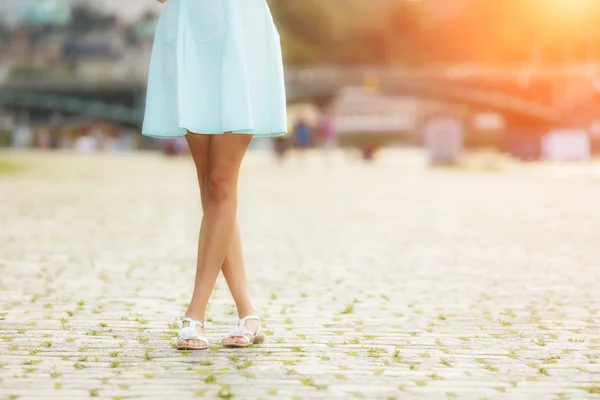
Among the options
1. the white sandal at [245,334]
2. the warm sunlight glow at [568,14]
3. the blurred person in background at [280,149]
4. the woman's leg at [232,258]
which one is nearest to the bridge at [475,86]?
the warm sunlight glow at [568,14]

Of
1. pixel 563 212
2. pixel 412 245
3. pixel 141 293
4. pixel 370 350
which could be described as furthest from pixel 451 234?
pixel 370 350

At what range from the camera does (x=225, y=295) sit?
22.4ft

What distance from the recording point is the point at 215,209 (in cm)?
492

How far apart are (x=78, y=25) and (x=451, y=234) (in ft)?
441

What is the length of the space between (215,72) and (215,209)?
1.89 ft

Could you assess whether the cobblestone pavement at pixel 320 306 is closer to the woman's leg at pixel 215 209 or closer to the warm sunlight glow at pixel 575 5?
the woman's leg at pixel 215 209

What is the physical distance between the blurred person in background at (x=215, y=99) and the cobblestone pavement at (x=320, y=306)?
38 centimetres

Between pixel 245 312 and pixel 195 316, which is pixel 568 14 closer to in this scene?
pixel 245 312

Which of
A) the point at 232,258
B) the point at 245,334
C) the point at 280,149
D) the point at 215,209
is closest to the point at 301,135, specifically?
the point at 280,149

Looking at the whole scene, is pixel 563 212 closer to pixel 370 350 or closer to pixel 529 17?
pixel 370 350

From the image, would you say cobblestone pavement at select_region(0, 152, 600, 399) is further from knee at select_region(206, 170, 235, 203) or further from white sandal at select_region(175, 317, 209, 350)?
knee at select_region(206, 170, 235, 203)

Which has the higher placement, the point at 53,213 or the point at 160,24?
the point at 160,24

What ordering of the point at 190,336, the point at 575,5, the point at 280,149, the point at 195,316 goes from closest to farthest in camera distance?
the point at 190,336
the point at 195,316
the point at 280,149
the point at 575,5

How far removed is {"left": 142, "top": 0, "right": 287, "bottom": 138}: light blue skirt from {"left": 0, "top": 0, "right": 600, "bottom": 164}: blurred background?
51.0 meters
